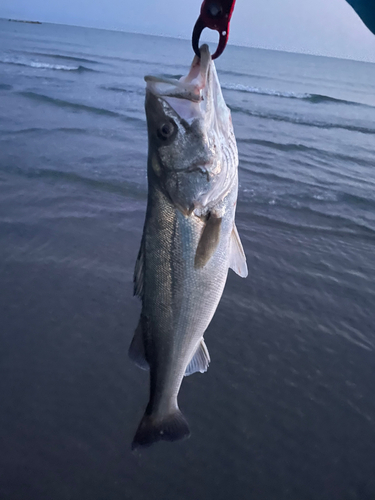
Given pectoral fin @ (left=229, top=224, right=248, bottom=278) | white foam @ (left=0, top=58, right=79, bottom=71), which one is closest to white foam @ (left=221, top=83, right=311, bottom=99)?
white foam @ (left=0, top=58, right=79, bottom=71)

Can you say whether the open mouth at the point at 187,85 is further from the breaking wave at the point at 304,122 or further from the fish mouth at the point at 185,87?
the breaking wave at the point at 304,122

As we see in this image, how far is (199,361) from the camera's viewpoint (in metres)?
2.39

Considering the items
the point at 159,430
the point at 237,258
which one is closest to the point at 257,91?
the point at 237,258

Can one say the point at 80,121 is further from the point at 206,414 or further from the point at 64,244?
the point at 206,414

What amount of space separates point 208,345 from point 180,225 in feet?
8.25

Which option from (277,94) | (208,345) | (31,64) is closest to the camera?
(208,345)

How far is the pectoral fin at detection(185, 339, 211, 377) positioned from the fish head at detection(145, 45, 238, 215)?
0.86 meters

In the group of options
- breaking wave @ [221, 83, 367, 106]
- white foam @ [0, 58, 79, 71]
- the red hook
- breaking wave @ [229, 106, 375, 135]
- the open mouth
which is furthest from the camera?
breaking wave @ [221, 83, 367, 106]

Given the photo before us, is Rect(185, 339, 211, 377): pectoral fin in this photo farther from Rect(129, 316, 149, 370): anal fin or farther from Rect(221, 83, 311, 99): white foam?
Rect(221, 83, 311, 99): white foam

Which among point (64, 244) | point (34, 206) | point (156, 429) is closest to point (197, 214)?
point (156, 429)

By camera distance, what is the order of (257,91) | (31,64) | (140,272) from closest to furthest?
(140,272), (31,64), (257,91)

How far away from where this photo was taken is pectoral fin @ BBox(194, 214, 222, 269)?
6.78ft

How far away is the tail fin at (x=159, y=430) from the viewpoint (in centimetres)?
218

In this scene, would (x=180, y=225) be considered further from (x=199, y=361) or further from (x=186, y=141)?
(x=199, y=361)
